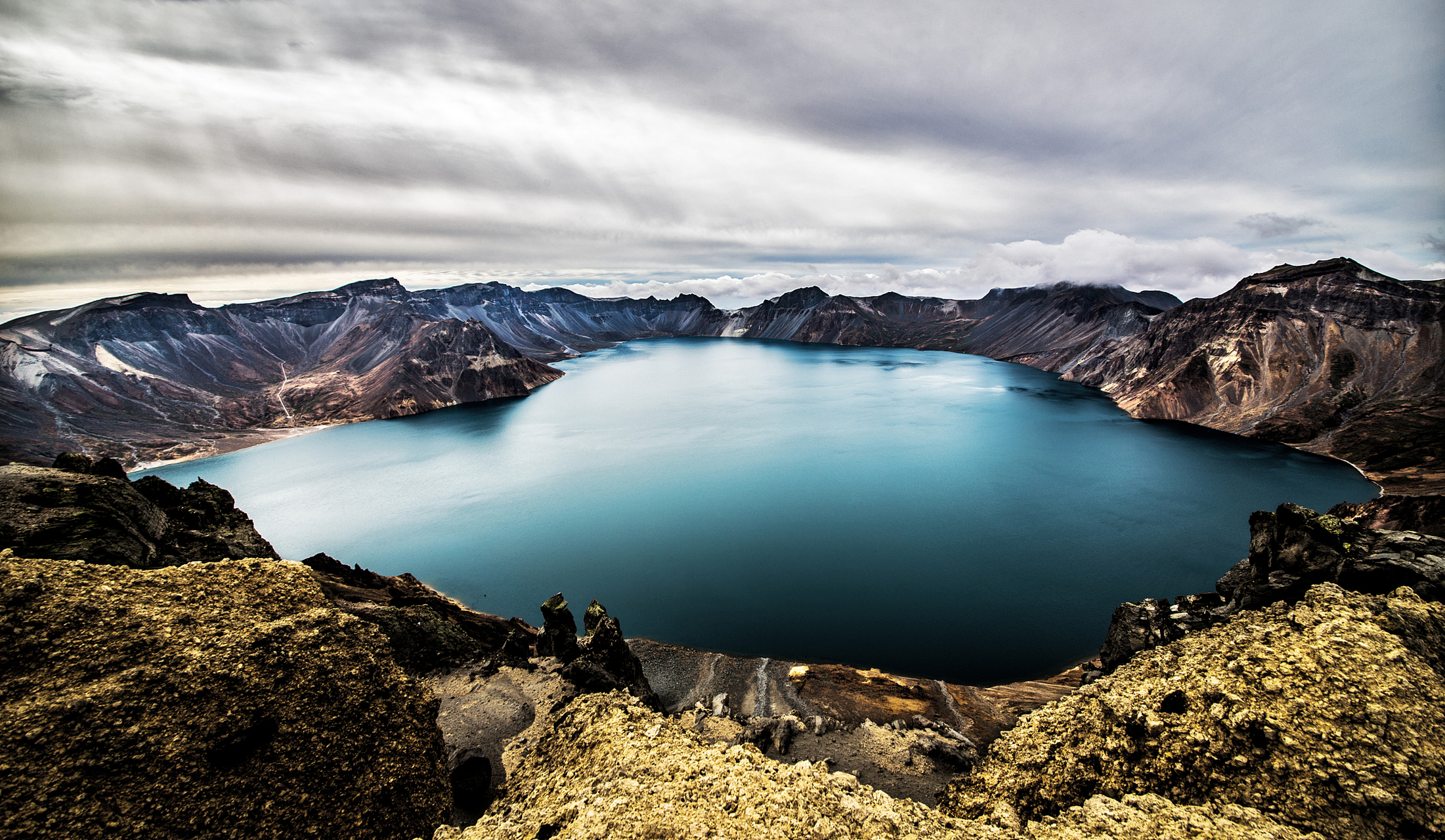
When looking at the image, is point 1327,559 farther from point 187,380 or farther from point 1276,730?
point 187,380

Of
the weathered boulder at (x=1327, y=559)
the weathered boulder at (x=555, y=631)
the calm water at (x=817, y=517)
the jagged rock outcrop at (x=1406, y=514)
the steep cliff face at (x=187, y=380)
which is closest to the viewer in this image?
the weathered boulder at (x=1327, y=559)

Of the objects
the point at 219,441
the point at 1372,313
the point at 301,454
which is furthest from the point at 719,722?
the point at 1372,313

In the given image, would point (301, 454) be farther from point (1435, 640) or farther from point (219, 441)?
point (1435, 640)

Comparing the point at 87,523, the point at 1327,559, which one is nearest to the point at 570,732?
the point at 87,523

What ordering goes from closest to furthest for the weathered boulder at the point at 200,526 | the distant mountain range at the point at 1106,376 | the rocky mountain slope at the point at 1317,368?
the weathered boulder at the point at 200,526 < the rocky mountain slope at the point at 1317,368 < the distant mountain range at the point at 1106,376

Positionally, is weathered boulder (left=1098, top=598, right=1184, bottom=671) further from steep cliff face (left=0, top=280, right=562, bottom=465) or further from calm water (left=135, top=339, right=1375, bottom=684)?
steep cliff face (left=0, top=280, right=562, bottom=465)

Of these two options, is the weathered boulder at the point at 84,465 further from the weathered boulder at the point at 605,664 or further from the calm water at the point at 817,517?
the calm water at the point at 817,517

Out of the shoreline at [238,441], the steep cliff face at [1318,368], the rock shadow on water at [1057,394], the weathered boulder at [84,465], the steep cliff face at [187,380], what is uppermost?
the steep cliff face at [1318,368]

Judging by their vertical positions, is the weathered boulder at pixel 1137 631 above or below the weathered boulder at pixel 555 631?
above

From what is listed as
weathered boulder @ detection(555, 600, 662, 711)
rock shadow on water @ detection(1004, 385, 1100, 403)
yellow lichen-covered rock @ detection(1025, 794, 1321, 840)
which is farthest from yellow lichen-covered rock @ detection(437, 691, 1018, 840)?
rock shadow on water @ detection(1004, 385, 1100, 403)

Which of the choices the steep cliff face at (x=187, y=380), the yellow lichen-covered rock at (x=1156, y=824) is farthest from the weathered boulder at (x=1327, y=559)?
the steep cliff face at (x=187, y=380)
